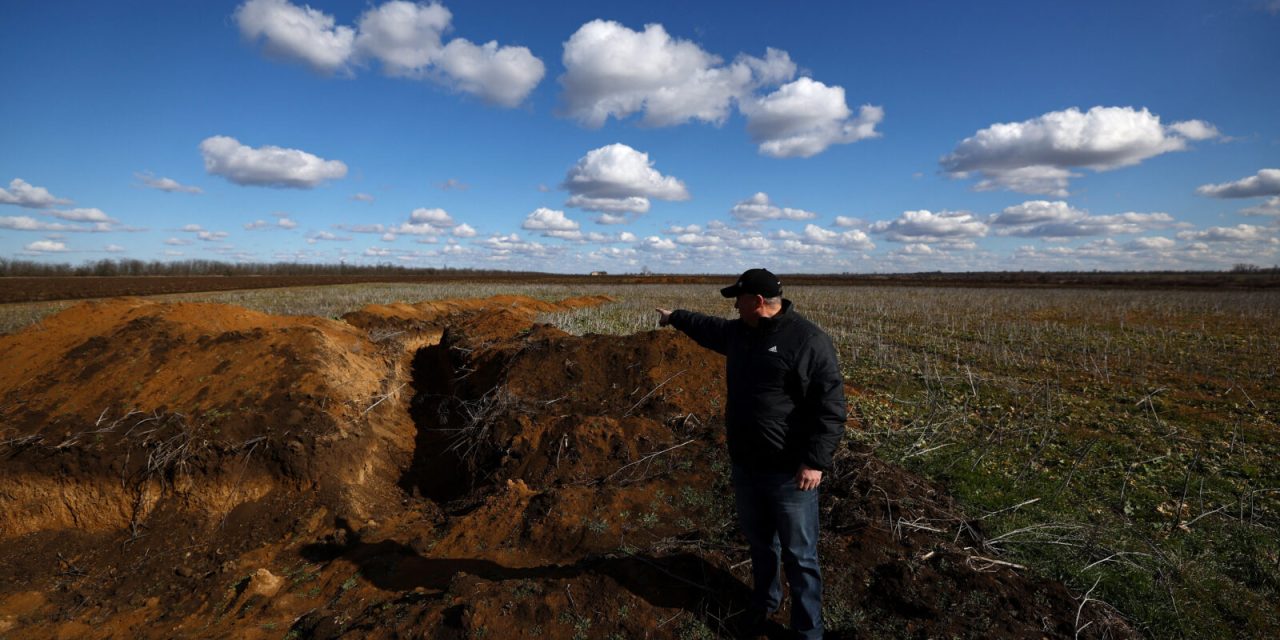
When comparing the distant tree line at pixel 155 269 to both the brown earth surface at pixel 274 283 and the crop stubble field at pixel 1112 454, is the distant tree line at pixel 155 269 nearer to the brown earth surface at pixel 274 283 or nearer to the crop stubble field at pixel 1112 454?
the brown earth surface at pixel 274 283

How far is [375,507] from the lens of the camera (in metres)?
6.14

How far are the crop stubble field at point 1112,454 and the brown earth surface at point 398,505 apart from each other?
26.1 inches

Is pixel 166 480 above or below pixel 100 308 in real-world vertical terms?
below

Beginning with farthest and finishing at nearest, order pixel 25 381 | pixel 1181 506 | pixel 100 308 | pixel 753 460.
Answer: pixel 100 308
pixel 25 381
pixel 1181 506
pixel 753 460

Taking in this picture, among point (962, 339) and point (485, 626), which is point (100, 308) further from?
point (962, 339)

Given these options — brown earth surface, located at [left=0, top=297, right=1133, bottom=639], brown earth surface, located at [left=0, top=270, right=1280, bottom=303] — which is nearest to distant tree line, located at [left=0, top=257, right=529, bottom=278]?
brown earth surface, located at [left=0, top=270, right=1280, bottom=303]

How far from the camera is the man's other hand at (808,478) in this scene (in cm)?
305

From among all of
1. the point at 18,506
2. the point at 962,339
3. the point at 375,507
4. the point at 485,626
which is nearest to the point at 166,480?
the point at 18,506

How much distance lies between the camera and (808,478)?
10.0 feet

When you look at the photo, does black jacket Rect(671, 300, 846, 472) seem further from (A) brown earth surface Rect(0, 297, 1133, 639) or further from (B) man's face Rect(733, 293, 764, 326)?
(A) brown earth surface Rect(0, 297, 1133, 639)

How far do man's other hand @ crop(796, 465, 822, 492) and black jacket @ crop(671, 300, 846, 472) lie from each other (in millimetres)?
35

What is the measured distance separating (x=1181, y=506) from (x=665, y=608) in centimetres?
541

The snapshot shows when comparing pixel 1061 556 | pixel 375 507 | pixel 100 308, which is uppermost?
pixel 100 308

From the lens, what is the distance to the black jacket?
3055mm
